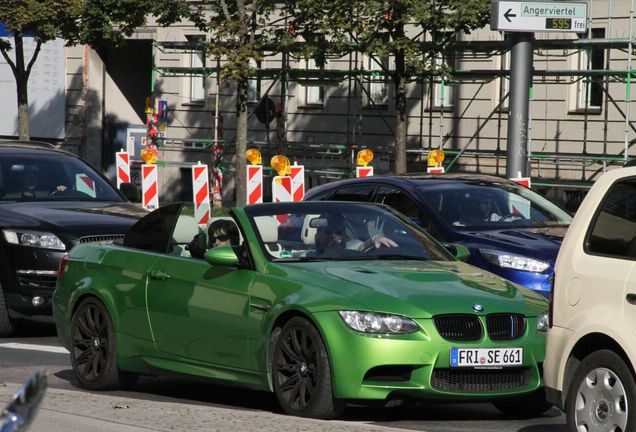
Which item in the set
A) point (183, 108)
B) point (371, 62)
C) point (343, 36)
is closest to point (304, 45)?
point (343, 36)

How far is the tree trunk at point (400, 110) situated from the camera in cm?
2989

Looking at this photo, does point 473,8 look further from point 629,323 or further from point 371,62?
point 629,323

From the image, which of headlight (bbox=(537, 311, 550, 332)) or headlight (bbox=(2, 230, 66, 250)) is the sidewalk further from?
headlight (bbox=(2, 230, 66, 250))

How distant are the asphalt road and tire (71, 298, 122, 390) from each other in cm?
16

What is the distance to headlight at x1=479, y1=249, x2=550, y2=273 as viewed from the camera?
12742 mm

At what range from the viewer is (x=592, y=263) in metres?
7.14

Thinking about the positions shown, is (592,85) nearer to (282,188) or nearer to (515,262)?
(282,188)

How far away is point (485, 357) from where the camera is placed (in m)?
8.26

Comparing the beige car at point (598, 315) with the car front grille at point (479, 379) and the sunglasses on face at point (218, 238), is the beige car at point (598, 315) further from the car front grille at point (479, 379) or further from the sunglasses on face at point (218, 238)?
the sunglasses on face at point (218, 238)

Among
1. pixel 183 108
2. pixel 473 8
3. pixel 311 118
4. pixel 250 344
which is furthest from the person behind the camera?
pixel 183 108

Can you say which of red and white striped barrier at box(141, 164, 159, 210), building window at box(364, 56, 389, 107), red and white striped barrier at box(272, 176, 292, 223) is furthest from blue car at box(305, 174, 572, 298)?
building window at box(364, 56, 389, 107)

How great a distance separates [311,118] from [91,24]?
6309mm

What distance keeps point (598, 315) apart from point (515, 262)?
582cm

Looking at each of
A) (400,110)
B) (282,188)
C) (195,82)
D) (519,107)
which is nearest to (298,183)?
(282,188)
